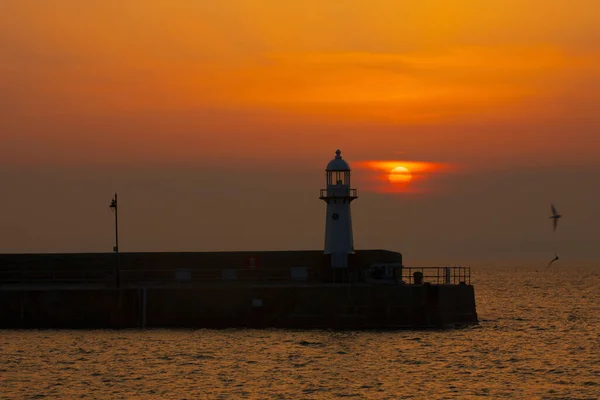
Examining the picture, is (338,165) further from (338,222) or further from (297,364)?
(297,364)

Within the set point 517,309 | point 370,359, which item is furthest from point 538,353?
point 517,309

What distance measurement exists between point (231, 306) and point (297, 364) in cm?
1116

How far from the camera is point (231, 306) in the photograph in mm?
63562

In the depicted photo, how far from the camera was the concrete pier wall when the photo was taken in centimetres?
6278

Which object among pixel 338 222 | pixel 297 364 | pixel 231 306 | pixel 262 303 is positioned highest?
pixel 338 222

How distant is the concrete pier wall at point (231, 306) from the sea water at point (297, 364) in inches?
30.6

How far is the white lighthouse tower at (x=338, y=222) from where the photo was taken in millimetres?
66438

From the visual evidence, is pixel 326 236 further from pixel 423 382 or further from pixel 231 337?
pixel 423 382

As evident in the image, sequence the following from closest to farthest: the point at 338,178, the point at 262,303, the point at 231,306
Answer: the point at 262,303
the point at 231,306
the point at 338,178

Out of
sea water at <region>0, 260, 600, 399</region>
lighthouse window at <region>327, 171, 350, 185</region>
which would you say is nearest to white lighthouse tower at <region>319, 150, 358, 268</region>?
lighthouse window at <region>327, 171, 350, 185</region>

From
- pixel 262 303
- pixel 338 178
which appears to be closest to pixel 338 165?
pixel 338 178

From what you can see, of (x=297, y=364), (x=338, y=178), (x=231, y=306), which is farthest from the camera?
(x=338, y=178)

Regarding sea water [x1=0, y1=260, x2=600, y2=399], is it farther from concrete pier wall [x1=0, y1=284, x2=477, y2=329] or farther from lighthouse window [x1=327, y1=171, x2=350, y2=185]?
lighthouse window [x1=327, y1=171, x2=350, y2=185]

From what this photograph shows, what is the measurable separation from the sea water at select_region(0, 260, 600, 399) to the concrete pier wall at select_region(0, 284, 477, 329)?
776 mm
